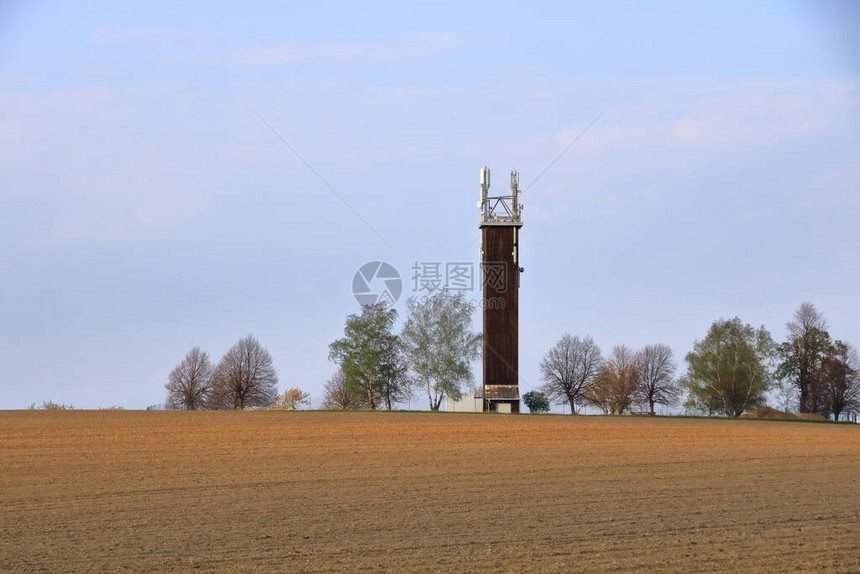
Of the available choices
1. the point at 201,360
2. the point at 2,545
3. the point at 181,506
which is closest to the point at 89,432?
the point at 181,506

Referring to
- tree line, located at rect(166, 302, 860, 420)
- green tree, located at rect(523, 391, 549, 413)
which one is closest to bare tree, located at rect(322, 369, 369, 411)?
tree line, located at rect(166, 302, 860, 420)

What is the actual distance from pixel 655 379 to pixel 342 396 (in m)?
29.6

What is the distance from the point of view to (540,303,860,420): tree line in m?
76.4

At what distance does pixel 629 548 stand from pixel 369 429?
1112 inches

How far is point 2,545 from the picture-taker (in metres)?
15.8

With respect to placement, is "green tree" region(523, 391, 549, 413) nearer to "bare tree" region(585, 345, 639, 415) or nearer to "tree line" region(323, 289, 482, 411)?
"bare tree" region(585, 345, 639, 415)

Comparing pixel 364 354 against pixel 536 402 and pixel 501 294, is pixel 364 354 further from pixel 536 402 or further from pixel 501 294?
pixel 536 402

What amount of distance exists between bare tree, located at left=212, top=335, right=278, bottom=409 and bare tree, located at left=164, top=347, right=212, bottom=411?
2.92 feet

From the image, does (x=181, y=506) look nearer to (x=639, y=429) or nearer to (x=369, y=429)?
(x=369, y=429)

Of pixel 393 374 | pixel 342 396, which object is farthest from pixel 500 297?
pixel 342 396

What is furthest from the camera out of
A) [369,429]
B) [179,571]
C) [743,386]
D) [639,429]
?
[743,386]

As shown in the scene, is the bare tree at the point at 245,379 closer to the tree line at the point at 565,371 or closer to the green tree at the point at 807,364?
the tree line at the point at 565,371

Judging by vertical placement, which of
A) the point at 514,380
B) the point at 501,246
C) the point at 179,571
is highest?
the point at 501,246

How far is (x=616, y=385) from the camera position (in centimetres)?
8712
